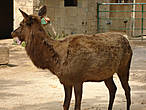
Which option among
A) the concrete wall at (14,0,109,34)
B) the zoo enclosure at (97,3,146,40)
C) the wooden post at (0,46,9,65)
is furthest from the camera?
the zoo enclosure at (97,3,146,40)

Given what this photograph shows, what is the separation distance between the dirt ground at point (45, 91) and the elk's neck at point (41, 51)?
1.38 meters

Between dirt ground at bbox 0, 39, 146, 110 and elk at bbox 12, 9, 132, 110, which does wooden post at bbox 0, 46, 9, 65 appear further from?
elk at bbox 12, 9, 132, 110

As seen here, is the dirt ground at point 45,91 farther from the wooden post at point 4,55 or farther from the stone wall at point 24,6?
the stone wall at point 24,6

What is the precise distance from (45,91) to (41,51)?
2.67 metres

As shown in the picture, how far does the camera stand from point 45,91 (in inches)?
322

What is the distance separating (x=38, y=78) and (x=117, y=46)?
409cm

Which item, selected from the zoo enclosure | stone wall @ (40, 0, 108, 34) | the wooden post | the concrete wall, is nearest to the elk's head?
the wooden post

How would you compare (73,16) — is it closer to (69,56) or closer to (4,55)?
(4,55)

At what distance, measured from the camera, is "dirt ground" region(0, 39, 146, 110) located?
695cm

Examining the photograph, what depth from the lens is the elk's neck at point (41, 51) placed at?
5652 mm

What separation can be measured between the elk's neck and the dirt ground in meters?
1.38

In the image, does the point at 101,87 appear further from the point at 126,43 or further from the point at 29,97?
the point at 126,43

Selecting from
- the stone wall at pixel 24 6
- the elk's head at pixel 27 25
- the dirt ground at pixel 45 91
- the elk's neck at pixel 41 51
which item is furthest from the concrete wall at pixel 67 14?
the elk's neck at pixel 41 51

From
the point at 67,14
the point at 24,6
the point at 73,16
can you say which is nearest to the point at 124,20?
the point at 73,16
